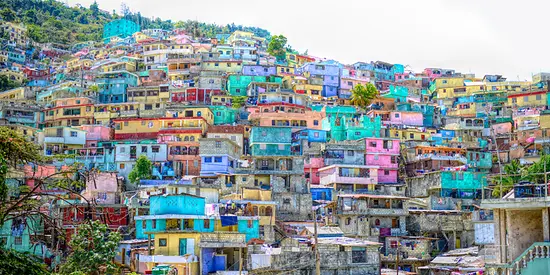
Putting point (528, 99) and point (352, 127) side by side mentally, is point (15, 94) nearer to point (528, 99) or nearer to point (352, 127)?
point (352, 127)

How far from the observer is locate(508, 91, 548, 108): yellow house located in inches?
2530

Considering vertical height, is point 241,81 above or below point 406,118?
above

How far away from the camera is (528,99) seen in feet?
215

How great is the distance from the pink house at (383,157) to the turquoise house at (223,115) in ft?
46.3

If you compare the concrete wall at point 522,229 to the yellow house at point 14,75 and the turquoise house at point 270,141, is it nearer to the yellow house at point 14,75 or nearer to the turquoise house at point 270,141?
the turquoise house at point 270,141

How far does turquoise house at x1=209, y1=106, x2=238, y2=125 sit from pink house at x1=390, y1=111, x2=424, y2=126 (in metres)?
14.7

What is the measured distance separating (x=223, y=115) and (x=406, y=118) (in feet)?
57.2

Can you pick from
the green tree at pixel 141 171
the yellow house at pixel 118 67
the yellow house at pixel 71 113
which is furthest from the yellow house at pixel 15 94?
the green tree at pixel 141 171

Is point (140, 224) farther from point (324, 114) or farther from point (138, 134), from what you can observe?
point (324, 114)

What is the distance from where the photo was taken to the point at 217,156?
163ft

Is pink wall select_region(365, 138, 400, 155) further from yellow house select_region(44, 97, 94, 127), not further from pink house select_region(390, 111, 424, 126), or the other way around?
yellow house select_region(44, 97, 94, 127)

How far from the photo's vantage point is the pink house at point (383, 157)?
174 feet

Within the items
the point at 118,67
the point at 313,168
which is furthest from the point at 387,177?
the point at 118,67

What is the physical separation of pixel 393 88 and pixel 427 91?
15.1 metres
